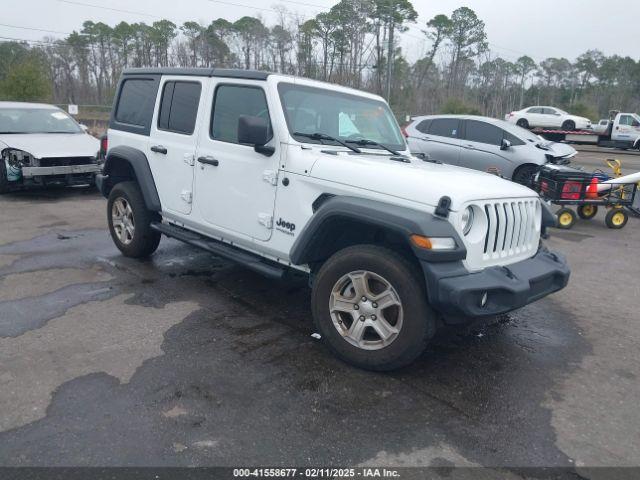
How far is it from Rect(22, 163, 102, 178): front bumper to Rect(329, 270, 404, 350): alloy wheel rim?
7.06m

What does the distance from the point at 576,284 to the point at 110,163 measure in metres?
5.51

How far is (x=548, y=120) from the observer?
1175 inches

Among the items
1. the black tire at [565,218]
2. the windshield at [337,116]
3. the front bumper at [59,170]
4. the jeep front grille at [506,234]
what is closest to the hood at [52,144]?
the front bumper at [59,170]

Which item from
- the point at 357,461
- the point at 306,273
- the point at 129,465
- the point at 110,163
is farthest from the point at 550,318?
the point at 110,163

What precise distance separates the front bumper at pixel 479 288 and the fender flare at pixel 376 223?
95mm

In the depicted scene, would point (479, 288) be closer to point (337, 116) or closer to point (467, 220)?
point (467, 220)

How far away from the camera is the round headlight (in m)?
3.39

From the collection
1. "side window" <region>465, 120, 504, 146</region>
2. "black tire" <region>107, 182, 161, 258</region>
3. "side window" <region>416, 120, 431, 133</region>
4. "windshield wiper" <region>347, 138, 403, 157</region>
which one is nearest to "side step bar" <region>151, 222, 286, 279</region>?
"black tire" <region>107, 182, 161, 258</region>

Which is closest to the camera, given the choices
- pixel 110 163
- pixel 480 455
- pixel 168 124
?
pixel 480 455

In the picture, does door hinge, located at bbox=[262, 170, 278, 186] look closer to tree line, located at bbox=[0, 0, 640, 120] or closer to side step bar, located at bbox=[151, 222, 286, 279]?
side step bar, located at bbox=[151, 222, 286, 279]

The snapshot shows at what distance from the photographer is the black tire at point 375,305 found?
133 inches

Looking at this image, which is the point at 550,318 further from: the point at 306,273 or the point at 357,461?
the point at 357,461

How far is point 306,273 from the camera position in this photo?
4.23 m

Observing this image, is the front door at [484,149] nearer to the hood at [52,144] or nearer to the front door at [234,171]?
the hood at [52,144]
